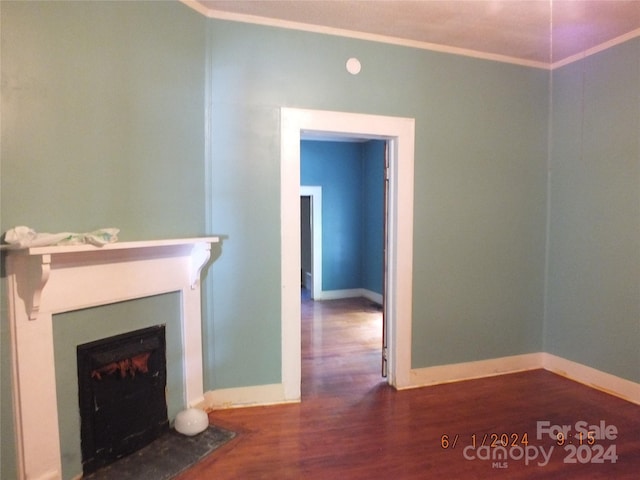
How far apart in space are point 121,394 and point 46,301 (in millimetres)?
691

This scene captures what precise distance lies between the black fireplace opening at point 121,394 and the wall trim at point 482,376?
417 mm

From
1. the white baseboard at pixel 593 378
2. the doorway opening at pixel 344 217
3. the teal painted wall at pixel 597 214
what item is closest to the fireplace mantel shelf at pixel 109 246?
the teal painted wall at pixel 597 214

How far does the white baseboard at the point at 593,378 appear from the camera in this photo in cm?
286

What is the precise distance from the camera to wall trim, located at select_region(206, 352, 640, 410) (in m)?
2.74

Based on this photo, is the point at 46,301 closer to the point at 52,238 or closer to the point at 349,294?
the point at 52,238

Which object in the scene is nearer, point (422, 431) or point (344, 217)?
point (422, 431)

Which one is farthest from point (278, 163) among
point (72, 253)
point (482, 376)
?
point (482, 376)

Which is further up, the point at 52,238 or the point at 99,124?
the point at 99,124

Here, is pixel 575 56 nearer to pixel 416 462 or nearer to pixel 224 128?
pixel 224 128

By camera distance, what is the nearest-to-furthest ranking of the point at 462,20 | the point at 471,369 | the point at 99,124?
1. the point at 99,124
2. the point at 462,20
3. the point at 471,369

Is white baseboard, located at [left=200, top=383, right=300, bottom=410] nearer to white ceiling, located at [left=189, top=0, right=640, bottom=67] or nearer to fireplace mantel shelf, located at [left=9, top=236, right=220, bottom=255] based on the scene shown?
fireplace mantel shelf, located at [left=9, top=236, right=220, bottom=255]

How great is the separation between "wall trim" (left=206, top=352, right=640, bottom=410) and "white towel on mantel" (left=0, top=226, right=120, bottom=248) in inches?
53.2

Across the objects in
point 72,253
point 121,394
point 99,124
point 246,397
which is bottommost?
point 246,397

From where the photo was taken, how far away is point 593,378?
3.11 meters
